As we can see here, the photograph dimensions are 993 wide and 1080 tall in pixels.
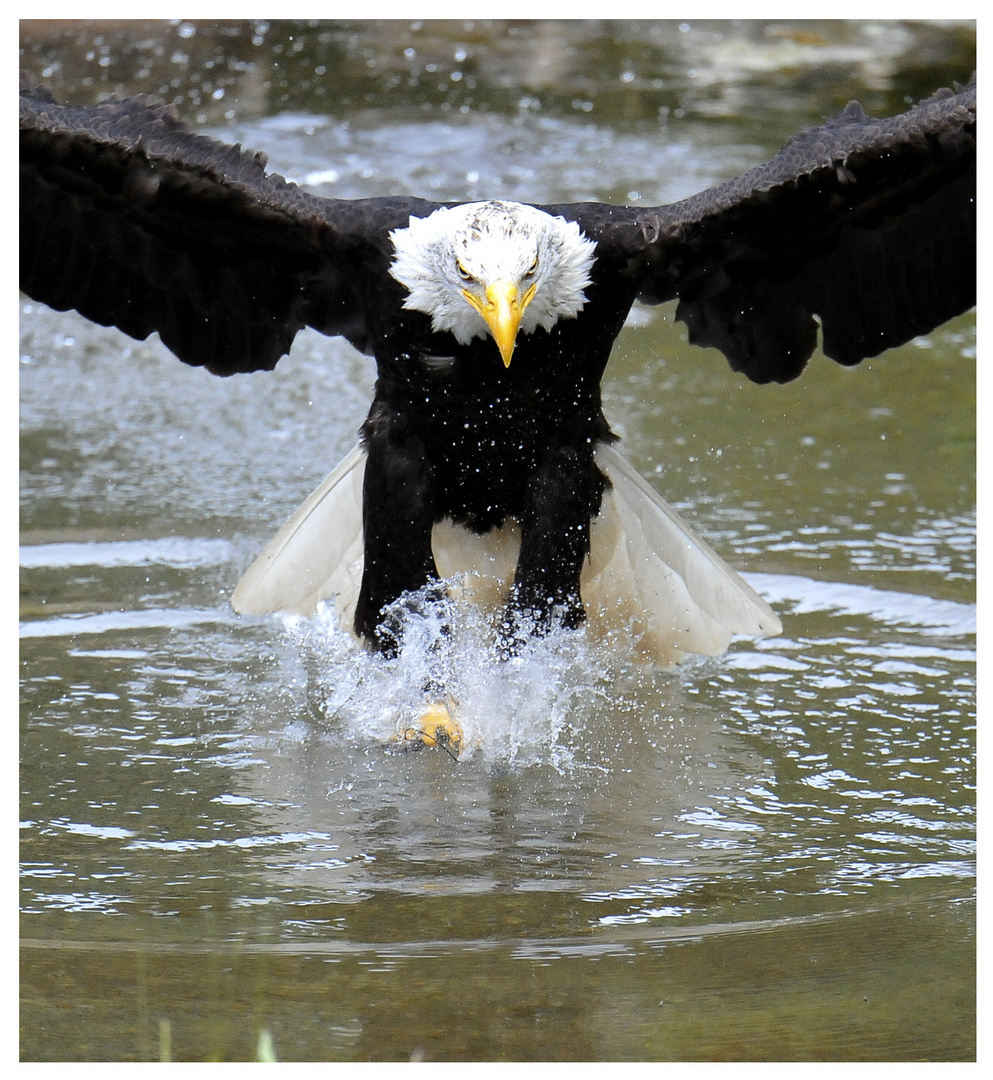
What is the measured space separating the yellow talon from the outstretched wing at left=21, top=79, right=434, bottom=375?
1.04 m

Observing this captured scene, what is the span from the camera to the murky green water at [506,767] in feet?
8.57

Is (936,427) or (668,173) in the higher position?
(668,173)

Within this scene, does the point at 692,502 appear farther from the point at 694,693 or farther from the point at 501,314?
the point at 501,314

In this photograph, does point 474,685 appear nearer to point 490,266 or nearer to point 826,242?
point 490,266

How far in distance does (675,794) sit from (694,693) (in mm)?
724

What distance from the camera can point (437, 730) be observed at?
13.0 ft

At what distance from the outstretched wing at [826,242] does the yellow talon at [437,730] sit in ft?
3.94

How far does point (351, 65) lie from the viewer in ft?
34.4

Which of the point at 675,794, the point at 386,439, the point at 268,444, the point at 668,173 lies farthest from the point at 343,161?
the point at 675,794

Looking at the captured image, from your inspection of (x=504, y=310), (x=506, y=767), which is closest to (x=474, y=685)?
(x=506, y=767)

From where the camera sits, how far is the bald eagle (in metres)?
3.83

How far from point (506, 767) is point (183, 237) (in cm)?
165

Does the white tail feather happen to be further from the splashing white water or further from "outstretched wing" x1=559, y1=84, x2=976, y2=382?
"outstretched wing" x1=559, y1=84, x2=976, y2=382

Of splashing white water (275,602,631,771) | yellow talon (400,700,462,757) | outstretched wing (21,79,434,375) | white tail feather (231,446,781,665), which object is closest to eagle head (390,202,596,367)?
outstretched wing (21,79,434,375)
